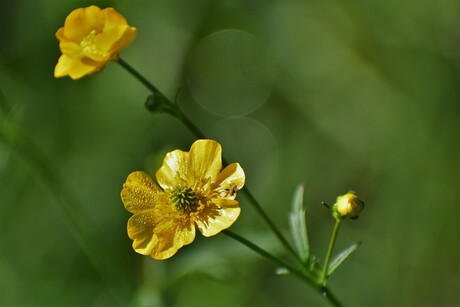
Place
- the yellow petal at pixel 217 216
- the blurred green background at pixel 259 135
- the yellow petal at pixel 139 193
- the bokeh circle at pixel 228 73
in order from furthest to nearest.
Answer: the bokeh circle at pixel 228 73 < the blurred green background at pixel 259 135 < the yellow petal at pixel 139 193 < the yellow petal at pixel 217 216

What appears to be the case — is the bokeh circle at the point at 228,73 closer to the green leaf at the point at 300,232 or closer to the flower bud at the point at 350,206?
the green leaf at the point at 300,232

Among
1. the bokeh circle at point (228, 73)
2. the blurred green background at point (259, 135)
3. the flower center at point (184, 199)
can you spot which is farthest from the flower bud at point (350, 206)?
the bokeh circle at point (228, 73)

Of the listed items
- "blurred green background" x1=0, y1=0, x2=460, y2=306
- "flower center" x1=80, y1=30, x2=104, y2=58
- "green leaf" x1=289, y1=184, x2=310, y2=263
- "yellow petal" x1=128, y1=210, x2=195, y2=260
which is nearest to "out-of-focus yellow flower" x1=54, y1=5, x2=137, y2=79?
"flower center" x1=80, y1=30, x2=104, y2=58

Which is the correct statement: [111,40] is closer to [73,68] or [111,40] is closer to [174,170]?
[73,68]

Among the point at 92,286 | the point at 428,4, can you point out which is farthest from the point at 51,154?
the point at 428,4

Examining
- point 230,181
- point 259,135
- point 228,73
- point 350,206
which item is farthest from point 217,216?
point 228,73

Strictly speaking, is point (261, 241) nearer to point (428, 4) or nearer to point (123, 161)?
point (123, 161)

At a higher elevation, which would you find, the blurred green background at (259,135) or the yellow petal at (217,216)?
the yellow petal at (217,216)
